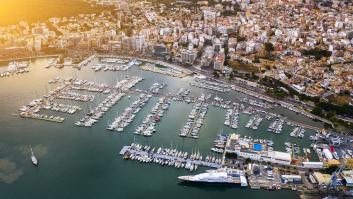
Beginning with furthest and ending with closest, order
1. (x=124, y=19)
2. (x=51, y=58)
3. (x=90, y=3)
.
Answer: (x=90, y=3), (x=124, y=19), (x=51, y=58)

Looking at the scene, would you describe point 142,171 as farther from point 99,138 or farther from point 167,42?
point 167,42

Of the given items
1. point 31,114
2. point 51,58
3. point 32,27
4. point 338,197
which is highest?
point 32,27

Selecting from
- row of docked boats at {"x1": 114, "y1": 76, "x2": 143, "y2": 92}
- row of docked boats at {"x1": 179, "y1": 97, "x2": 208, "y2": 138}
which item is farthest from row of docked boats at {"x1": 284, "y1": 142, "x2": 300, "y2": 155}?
row of docked boats at {"x1": 114, "y1": 76, "x2": 143, "y2": 92}

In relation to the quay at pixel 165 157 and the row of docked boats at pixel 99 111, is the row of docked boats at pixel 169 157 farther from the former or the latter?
the row of docked boats at pixel 99 111

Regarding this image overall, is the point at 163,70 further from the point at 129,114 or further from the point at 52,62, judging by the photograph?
the point at 52,62

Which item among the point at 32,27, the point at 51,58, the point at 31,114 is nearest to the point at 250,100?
the point at 31,114

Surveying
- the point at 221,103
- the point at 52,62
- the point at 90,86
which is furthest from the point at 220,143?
the point at 52,62

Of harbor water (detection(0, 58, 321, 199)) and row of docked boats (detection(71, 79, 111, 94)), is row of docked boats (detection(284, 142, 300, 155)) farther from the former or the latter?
row of docked boats (detection(71, 79, 111, 94))
